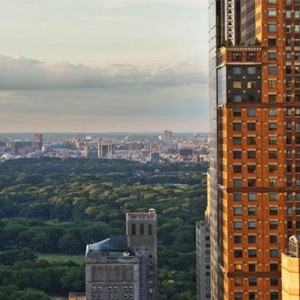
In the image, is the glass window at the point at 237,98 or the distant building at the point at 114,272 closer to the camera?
the glass window at the point at 237,98

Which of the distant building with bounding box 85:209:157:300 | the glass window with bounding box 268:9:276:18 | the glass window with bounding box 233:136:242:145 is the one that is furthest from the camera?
the distant building with bounding box 85:209:157:300

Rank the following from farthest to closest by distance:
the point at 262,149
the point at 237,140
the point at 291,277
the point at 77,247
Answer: the point at 77,247 < the point at 237,140 < the point at 262,149 < the point at 291,277

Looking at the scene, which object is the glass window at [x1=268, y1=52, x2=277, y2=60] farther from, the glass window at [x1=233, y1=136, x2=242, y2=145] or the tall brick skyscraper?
the glass window at [x1=233, y1=136, x2=242, y2=145]

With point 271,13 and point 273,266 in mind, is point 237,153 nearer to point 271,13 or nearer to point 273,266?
point 273,266

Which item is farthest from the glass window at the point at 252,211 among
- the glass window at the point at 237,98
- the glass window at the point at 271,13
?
the glass window at the point at 271,13

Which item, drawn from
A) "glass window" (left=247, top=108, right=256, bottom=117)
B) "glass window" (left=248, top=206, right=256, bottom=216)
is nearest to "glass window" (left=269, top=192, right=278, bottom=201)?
"glass window" (left=248, top=206, right=256, bottom=216)

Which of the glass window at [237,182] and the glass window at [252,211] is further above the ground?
the glass window at [237,182]

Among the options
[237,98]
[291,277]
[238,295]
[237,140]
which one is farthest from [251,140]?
[291,277]

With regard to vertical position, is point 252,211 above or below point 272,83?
below

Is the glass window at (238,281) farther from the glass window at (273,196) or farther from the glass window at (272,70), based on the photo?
the glass window at (272,70)
